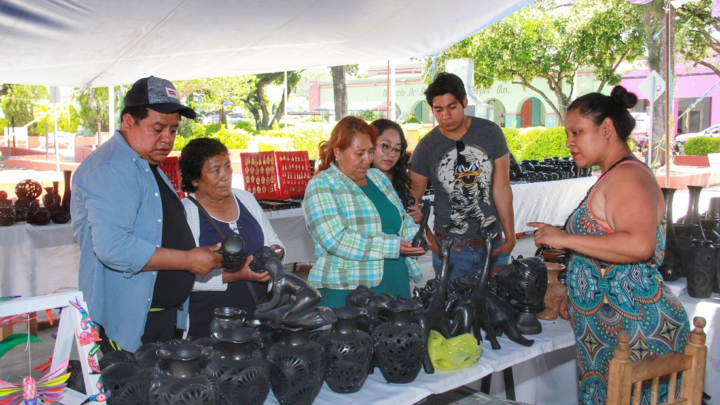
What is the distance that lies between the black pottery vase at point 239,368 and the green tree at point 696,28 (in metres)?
15.4

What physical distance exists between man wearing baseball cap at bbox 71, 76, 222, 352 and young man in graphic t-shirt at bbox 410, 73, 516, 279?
3.96 feet

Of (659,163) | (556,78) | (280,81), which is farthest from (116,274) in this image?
(280,81)

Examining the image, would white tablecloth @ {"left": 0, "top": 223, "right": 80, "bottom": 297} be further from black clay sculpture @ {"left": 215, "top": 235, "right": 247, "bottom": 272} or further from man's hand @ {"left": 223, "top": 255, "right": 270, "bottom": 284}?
black clay sculpture @ {"left": 215, "top": 235, "right": 247, "bottom": 272}

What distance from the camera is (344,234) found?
2158 mm

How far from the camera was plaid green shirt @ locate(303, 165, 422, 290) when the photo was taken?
2.16 metres

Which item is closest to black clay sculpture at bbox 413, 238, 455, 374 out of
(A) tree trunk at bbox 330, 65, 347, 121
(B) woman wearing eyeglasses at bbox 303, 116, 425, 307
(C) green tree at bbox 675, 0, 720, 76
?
(B) woman wearing eyeglasses at bbox 303, 116, 425, 307

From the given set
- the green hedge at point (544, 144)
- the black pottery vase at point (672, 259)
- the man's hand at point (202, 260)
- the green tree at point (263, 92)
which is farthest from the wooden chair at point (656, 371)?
the green tree at point (263, 92)

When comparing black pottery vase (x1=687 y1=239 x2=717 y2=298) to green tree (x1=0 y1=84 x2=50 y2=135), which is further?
green tree (x1=0 y1=84 x2=50 y2=135)

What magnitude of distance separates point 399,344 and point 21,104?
28.1 meters

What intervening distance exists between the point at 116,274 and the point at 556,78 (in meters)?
15.9

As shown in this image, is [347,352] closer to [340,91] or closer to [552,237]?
[552,237]

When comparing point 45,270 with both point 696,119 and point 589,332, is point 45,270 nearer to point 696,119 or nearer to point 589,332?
point 589,332

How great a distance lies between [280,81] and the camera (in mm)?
24750

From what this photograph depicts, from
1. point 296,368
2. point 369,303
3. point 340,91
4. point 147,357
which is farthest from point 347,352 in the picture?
point 340,91
